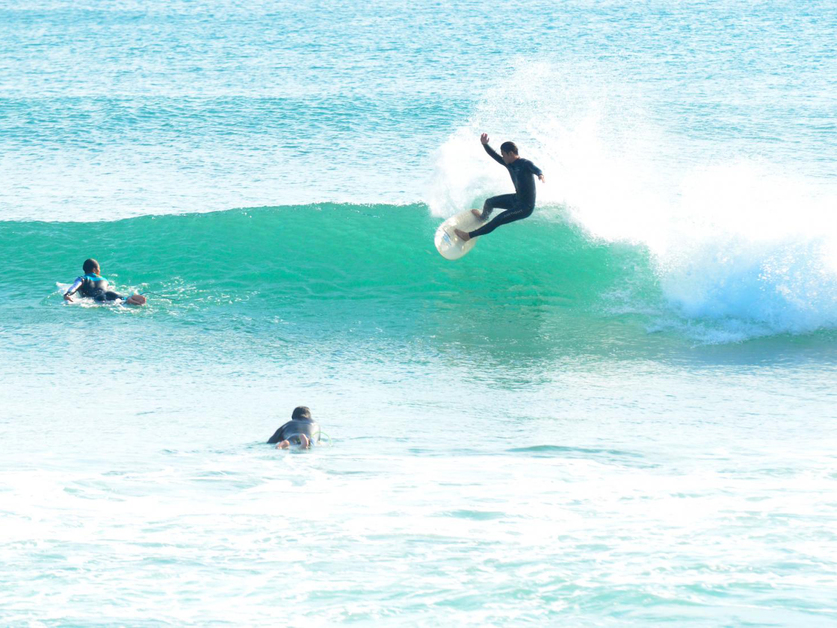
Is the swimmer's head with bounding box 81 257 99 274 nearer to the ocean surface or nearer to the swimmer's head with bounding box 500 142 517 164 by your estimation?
the ocean surface

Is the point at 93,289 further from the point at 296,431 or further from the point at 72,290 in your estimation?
the point at 296,431

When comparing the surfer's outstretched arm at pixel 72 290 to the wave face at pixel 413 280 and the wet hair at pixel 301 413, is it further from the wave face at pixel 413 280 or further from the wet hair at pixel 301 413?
the wet hair at pixel 301 413

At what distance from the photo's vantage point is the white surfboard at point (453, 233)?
12.4 metres

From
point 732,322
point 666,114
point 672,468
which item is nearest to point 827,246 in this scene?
point 732,322

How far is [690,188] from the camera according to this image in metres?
18.7

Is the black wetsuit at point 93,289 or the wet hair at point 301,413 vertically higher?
the black wetsuit at point 93,289

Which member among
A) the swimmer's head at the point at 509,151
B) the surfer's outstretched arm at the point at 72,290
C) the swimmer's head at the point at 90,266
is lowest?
the surfer's outstretched arm at the point at 72,290

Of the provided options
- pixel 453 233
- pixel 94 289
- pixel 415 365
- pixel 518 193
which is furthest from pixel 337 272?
pixel 518 193

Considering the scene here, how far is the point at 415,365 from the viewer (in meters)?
10.8

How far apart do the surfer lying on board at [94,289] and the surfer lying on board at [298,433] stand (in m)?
4.86

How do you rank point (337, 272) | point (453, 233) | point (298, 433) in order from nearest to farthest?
point (298, 433), point (453, 233), point (337, 272)

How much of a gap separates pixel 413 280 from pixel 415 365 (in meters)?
3.13

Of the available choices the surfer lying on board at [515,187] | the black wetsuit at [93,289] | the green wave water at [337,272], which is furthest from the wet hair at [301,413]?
the black wetsuit at [93,289]

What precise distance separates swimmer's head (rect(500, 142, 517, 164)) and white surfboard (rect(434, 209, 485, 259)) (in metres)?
1.49
